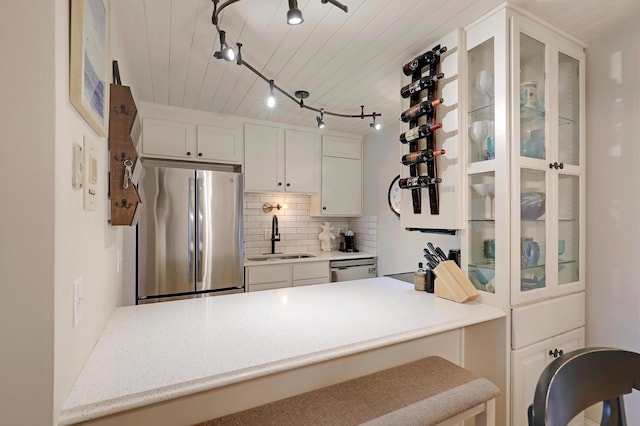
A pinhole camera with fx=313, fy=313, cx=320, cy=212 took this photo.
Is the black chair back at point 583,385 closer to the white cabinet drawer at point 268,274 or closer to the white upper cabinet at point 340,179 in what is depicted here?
the white cabinet drawer at point 268,274

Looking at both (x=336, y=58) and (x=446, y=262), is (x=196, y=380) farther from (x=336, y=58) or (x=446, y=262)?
(x=336, y=58)

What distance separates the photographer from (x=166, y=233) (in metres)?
2.61

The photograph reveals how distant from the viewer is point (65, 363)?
30.9 inches

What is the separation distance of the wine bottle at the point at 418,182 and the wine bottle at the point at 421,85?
19.8 inches

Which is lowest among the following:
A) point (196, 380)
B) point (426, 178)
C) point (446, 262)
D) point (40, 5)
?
point (196, 380)

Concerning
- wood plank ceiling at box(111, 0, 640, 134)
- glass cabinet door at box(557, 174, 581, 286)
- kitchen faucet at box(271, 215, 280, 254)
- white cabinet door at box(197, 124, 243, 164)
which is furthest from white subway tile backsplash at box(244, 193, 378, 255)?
glass cabinet door at box(557, 174, 581, 286)

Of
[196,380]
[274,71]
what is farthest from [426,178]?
[196,380]

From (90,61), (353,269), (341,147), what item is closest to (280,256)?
(353,269)

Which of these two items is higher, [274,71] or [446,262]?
[274,71]

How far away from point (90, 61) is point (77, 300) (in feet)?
2.29

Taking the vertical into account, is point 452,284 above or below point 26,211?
below

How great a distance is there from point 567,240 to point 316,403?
1.66 m

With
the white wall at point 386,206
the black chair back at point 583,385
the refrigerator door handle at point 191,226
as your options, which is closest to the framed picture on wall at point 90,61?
the black chair back at point 583,385

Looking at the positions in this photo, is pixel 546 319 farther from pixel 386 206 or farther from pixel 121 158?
pixel 121 158
